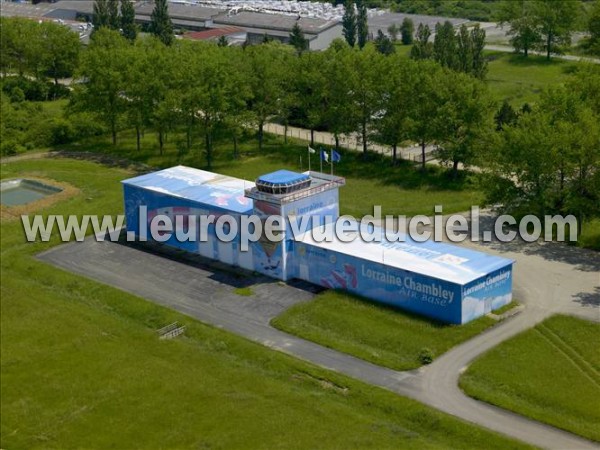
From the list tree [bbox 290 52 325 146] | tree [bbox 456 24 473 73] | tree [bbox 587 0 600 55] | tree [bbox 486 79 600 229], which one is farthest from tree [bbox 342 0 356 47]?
tree [bbox 486 79 600 229]

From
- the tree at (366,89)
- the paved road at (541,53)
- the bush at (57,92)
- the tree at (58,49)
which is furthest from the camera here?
the paved road at (541,53)

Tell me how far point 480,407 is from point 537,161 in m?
30.7

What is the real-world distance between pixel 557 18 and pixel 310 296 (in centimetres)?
9352

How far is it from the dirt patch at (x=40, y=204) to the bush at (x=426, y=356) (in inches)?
1852

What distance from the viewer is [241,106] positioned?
10850 centimetres

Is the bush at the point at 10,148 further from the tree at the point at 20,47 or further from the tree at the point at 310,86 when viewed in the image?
the tree at the point at 310,86

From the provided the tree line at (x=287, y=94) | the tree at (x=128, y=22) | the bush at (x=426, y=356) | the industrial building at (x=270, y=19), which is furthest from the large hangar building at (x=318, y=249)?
the industrial building at (x=270, y=19)

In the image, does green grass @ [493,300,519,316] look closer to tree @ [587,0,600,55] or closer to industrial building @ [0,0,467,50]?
tree @ [587,0,600,55]

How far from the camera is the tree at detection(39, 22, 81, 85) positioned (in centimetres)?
14550

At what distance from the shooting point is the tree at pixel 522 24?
150 meters

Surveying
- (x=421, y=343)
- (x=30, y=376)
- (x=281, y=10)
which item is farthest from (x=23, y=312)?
(x=281, y=10)

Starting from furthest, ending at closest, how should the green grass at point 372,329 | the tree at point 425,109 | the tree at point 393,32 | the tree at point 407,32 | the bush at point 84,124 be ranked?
the tree at point 393,32 < the tree at point 407,32 < the bush at point 84,124 < the tree at point 425,109 < the green grass at point 372,329

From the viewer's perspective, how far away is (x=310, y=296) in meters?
71.4

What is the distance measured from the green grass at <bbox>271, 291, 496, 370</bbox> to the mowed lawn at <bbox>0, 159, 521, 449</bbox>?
356 cm
